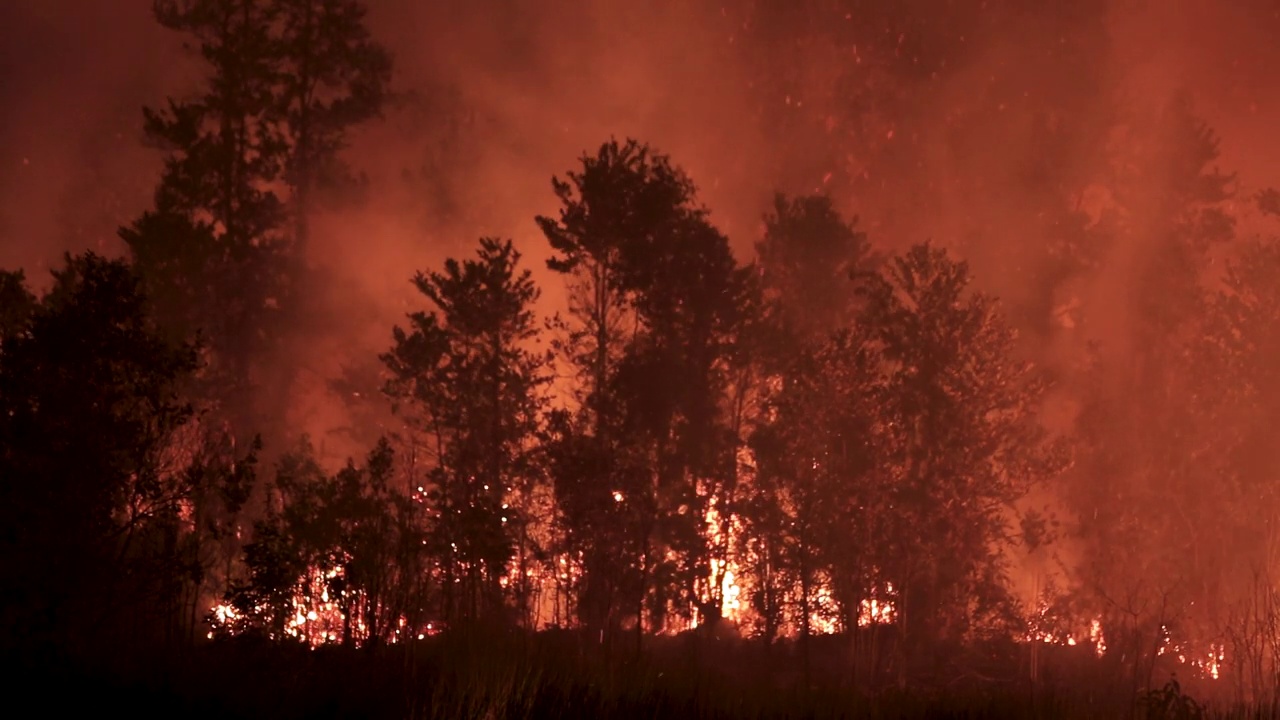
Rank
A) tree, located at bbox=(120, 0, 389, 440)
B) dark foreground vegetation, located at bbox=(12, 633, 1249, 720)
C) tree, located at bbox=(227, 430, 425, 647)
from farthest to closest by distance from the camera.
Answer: tree, located at bbox=(120, 0, 389, 440) < tree, located at bbox=(227, 430, 425, 647) < dark foreground vegetation, located at bbox=(12, 633, 1249, 720)

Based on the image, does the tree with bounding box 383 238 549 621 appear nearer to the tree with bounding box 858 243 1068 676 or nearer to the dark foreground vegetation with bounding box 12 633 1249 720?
the tree with bounding box 858 243 1068 676

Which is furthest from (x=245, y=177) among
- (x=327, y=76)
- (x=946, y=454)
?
(x=946, y=454)

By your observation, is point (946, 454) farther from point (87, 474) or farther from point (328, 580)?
point (87, 474)

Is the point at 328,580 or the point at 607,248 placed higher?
the point at 607,248

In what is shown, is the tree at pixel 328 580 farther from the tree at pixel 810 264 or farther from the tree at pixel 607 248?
the tree at pixel 810 264

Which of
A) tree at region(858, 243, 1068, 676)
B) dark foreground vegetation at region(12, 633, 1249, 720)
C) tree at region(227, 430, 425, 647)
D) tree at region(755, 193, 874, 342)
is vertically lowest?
dark foreground vegetation at region(12, 633, 1249, 720)

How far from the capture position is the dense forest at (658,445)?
12.4m

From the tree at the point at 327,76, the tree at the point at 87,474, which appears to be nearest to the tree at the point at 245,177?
the tree at the point at 327,76

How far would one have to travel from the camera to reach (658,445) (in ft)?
109

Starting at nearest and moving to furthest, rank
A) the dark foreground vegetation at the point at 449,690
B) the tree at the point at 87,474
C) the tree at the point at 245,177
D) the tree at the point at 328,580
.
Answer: the dark foreground vegetation at the point at 449,690 < the tree at the point at 87,474 < the tree at the point at 328,580 < the tree at the point at 245,177

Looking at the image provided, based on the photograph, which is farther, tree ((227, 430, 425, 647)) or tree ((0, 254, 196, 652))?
tree ((227, 430, 425, 647))

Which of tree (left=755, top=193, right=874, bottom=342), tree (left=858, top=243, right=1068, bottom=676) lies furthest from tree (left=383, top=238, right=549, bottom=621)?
tree (left=755, top=193, right=874, bottom=342)

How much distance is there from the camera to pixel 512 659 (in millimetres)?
12242

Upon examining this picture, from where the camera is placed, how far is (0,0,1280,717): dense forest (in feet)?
40.6
